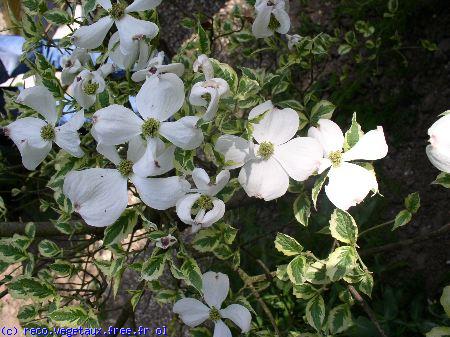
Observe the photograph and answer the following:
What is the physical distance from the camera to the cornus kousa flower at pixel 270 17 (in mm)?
829

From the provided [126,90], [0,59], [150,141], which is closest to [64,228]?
[126,90]

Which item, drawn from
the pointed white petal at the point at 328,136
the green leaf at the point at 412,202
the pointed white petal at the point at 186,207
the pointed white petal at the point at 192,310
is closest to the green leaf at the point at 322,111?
the pointed white petal at the point at 328,136

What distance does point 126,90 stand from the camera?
0.92 meters

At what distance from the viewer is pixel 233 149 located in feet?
2.33

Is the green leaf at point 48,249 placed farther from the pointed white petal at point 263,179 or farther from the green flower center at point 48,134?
the pointed white petal at point 263,179

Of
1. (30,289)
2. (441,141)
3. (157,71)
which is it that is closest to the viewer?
(441,141)

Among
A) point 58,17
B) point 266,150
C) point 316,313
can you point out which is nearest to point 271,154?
point 266,150

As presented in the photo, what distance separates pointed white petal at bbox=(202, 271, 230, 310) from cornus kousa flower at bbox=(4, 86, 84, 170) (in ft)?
1.07

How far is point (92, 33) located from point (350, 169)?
0.48 meters

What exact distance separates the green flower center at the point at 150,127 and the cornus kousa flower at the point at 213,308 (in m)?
0.32

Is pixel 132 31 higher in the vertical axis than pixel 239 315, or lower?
higher

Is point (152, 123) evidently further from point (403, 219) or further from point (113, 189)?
point (403, 219)

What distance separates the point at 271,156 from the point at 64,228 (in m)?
0.51

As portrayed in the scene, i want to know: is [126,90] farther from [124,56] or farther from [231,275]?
Result: [231,275]
